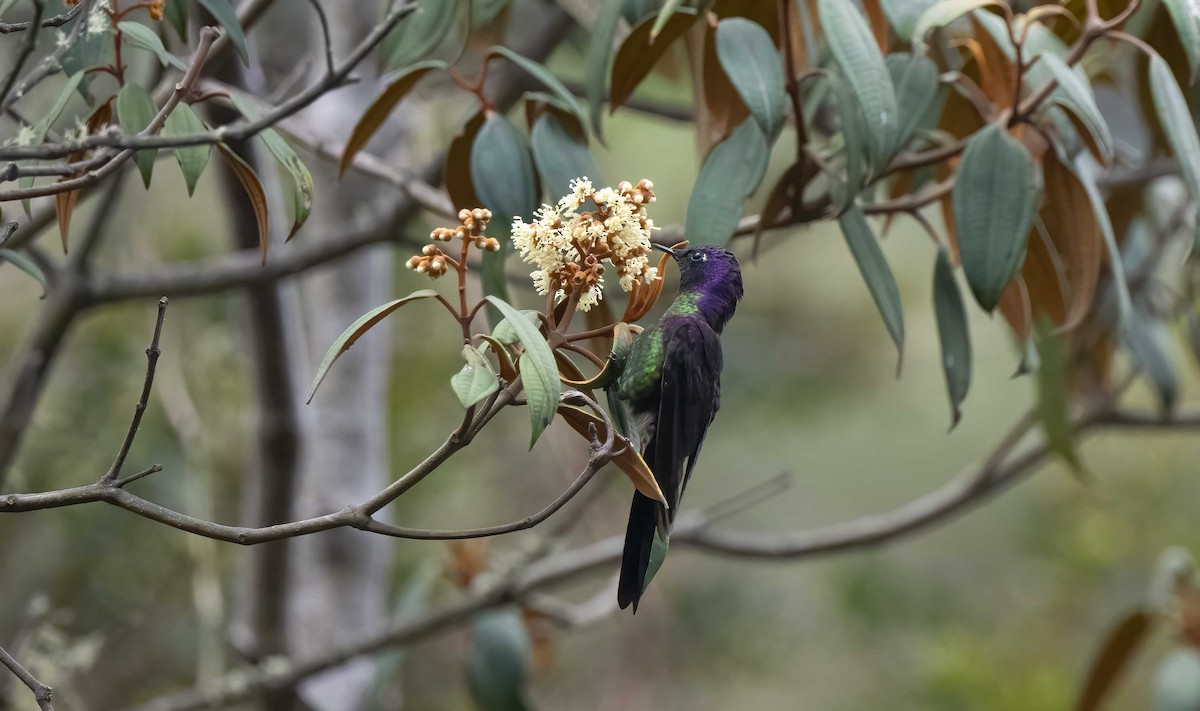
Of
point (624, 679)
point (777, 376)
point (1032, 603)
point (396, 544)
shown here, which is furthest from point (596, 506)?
point (1032, 603)

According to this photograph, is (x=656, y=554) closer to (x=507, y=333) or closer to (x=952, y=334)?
(x=507, y=333)

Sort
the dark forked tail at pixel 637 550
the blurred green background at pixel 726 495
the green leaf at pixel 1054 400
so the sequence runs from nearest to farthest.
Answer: the dark forked tail at pixel 637 550 < the green leaf at pixel 1054 400 < the blurred green background at pixel 726 495

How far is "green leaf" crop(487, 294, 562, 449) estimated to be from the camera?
0.56 meters

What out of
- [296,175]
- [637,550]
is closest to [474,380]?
[637,550]

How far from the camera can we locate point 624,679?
2.68 meters

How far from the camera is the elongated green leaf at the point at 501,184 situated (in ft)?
3.31

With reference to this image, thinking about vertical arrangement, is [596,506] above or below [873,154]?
below

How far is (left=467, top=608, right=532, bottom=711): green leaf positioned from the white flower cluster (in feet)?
4.43

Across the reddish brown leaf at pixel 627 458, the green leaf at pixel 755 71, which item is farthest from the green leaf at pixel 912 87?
the reddish brown leaf at pixel 627 458

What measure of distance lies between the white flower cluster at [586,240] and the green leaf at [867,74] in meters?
0.31

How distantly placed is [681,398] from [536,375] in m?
0.21

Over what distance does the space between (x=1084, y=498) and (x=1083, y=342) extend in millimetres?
1869

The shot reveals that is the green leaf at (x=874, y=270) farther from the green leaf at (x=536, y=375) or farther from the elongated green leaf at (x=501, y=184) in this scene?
the green leaf at (x=536, y=375)

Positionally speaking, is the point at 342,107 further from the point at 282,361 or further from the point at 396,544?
the point at 396,544
